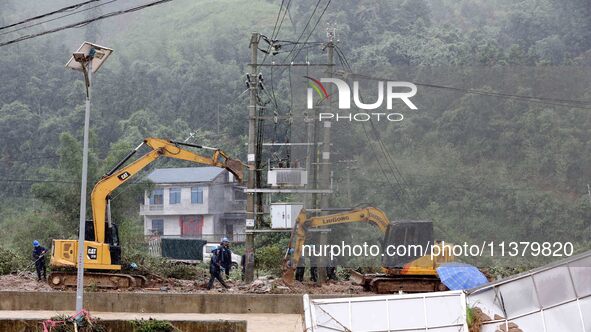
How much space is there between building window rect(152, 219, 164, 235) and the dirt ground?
34363 millimetres

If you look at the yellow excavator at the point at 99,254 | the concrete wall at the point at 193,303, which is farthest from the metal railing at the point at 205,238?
the concrete wall at the point at 193,303

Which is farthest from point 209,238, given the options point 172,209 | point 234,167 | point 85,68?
point 85,68

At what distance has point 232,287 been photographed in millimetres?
25172

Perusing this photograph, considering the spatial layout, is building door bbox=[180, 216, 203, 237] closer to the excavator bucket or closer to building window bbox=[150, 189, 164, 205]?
building window bbox=[150, 189, 164, 205]

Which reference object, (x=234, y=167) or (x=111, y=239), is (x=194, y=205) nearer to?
(x=234, y=167)

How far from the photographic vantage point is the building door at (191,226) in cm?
6075

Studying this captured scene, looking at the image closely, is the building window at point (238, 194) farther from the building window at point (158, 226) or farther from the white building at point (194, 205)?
the building window at point (158, 226)

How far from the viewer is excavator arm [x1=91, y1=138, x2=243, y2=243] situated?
82.5ft

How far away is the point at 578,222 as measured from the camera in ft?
74.8

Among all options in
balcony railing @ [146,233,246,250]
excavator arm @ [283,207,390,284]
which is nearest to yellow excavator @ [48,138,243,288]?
excavator arm @ [283,207,390,284]

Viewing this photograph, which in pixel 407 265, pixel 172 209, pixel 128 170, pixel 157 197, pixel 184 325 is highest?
pixel 157 197

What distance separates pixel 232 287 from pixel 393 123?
645 centimetres

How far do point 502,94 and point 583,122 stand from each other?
2.15 meters

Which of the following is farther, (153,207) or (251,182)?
(153,207)
